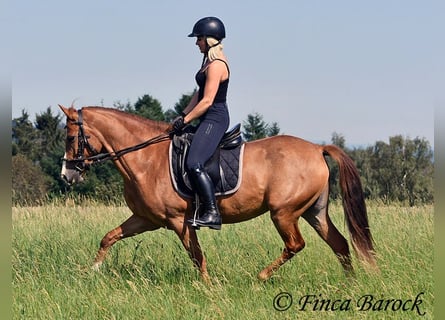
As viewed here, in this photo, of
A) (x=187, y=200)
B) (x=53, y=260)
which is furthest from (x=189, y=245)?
(x=53, y=260)

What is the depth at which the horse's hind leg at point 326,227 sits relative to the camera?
24.2 ft

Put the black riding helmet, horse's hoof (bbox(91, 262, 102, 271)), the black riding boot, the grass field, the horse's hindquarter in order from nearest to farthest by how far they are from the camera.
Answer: the grass field → the black riding boot → the black riding helmet → the horse's hindquarter → horse's hoof (bbox(91, 262, 102, 271))

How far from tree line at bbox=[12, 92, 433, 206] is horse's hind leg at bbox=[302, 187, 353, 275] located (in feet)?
21.9

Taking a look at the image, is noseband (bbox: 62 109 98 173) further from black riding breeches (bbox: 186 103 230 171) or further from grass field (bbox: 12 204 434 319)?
black riding breeches (bbox: 186 103 230 171)

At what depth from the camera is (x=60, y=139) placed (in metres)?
41.5

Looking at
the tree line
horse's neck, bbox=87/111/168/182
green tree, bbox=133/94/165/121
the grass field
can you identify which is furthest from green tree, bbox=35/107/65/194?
horse's neck, bbox=87/111/168/182

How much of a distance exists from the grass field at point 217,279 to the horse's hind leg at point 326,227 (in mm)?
187

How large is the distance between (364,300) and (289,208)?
5.10 feet

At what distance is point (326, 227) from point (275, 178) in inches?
35.9

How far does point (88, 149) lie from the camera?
736 cm

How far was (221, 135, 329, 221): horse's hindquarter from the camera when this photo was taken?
7.19 metres

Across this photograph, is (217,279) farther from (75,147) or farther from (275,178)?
(75,147)

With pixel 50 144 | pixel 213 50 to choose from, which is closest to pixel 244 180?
pixel 213 50

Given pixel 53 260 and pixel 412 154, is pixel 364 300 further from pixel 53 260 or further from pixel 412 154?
pixel 412 154
